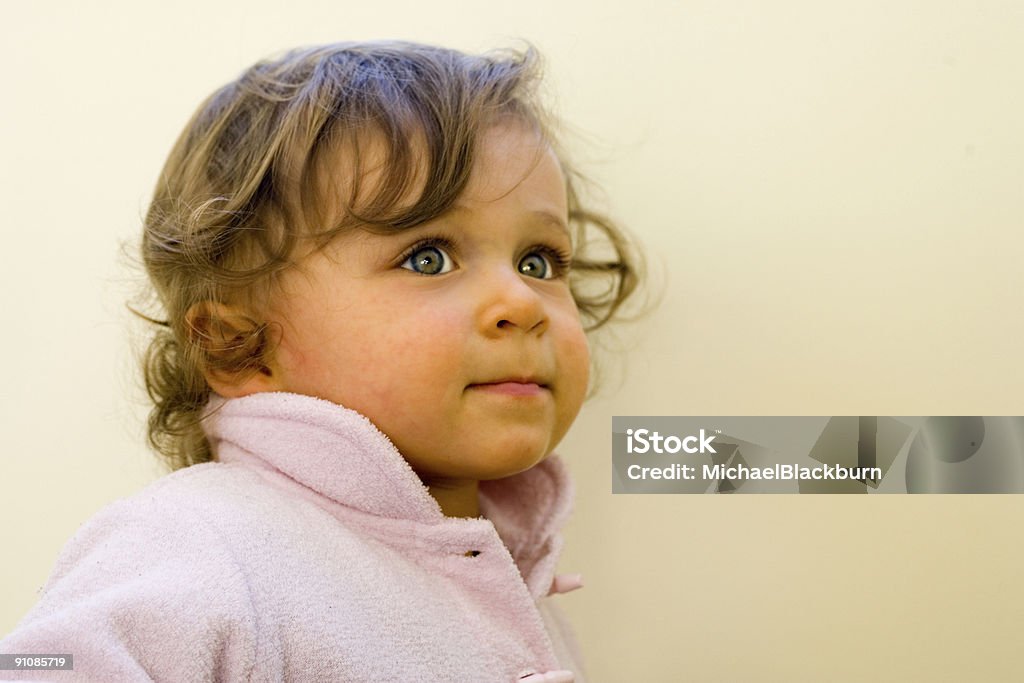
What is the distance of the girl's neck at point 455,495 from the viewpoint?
0.89 meters

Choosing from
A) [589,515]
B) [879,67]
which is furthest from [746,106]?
[589,515]

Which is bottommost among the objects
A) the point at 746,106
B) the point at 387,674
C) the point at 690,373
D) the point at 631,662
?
the point at 631,662

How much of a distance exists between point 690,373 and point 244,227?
1.67 feet

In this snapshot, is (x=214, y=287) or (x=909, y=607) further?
(x=909, y=607)

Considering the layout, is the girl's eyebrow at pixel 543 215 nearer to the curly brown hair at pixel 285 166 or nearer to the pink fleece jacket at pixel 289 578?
the curly brown hair at pixel 285 166

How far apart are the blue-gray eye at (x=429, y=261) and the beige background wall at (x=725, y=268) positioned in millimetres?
342

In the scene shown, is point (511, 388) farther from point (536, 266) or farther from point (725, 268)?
point (725, 268)

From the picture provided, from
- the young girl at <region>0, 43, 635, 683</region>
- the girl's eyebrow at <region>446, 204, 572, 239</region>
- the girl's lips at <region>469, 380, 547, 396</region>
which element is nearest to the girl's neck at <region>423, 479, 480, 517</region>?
the young girl at <region>0, 43, 635, 683</region>

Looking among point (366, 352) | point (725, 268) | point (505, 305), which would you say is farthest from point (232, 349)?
point (725, 268)

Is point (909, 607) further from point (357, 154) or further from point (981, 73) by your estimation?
point (357, 154)

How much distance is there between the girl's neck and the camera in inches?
35.0

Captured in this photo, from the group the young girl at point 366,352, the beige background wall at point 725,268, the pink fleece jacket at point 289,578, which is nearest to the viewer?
the pink fleece jacket at point 289,578

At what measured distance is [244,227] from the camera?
2.74 ft

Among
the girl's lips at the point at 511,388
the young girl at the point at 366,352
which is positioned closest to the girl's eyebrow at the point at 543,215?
the young girl at the point at 366,352
